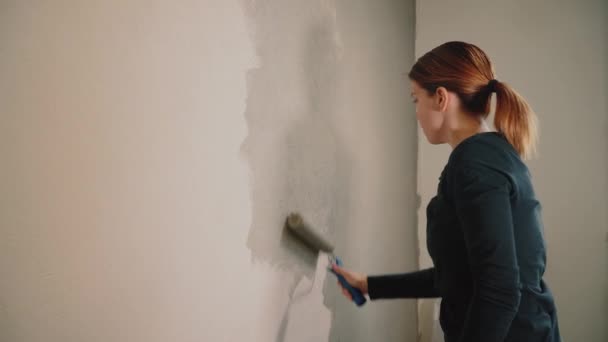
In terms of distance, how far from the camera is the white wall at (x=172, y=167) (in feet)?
1.75

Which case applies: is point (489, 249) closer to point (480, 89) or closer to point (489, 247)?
point (489, 247)

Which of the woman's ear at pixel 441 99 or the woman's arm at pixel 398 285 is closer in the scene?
the woman's ear at pixel 441 99

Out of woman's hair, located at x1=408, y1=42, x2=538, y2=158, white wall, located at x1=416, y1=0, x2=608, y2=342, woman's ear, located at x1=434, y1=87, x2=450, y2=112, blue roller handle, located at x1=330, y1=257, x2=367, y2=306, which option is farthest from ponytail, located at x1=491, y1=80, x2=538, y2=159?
white wall, located at x1=416, y1=0, x2=608, y2=342

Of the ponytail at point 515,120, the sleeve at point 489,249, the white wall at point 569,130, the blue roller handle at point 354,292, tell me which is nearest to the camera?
the sleeve at point 489,249

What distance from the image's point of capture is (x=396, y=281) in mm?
1213

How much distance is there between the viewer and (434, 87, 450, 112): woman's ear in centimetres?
99

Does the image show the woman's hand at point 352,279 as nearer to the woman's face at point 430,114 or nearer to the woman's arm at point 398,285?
the woman's arm at point 398,285

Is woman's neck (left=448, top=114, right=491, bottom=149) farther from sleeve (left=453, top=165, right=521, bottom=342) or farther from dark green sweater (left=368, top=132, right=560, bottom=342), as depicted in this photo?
sleeve (left=453, top=165, right=521, bottom=342)

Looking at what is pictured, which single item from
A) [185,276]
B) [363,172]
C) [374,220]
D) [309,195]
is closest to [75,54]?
[185,276]

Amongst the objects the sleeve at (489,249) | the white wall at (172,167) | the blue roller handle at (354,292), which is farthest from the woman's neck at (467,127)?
the blue roller handle at (354,292)

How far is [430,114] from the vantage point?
1035 mm

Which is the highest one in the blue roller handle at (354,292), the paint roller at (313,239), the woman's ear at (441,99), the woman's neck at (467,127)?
the woman's ear at (441,99)

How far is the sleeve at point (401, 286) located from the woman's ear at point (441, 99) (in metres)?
0.46

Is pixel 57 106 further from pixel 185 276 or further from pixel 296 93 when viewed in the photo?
pixel 296 93
